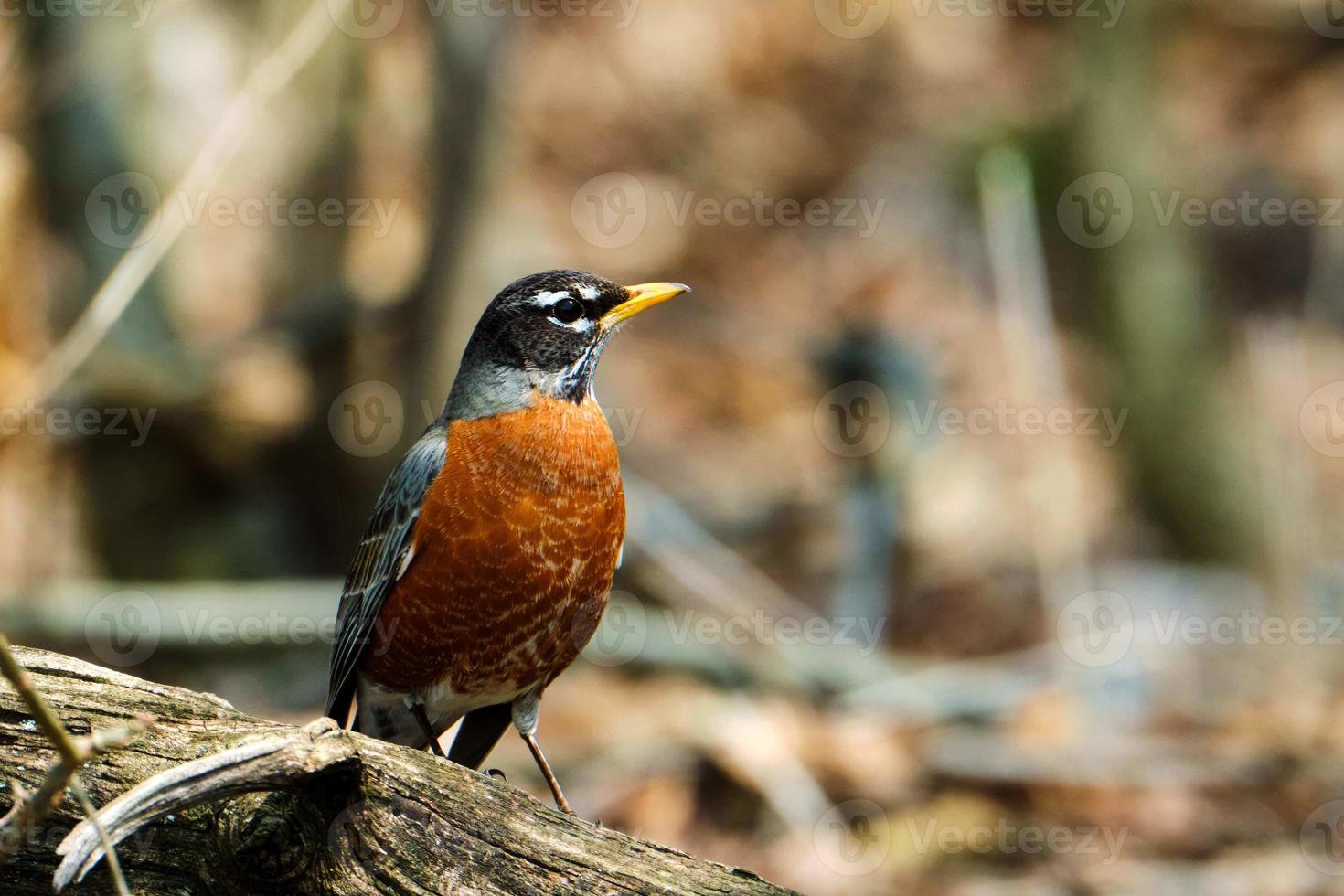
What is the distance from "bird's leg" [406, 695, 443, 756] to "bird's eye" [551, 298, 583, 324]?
1.31 metres

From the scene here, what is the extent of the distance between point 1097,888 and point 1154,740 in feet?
4.49

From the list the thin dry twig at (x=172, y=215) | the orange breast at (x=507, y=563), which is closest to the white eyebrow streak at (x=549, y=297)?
the orange breast at (x=507, y=563)

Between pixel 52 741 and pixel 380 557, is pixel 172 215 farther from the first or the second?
pixel 52 741

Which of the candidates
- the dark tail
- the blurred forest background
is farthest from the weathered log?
the blurred forest background

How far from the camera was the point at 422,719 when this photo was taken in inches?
167

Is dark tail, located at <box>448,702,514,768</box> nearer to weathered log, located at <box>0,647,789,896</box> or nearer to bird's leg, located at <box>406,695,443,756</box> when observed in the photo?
bird's leg, located at <box>406,695,443,756</box>

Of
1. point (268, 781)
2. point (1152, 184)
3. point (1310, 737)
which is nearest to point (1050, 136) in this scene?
point (1152, 184)

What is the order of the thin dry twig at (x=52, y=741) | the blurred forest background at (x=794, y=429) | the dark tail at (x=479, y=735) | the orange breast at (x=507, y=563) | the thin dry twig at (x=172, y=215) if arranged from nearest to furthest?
the thin dry twig at (x=52, y=741) → the orange breast at (x=507, y=563) → the thin dry twig at (x=172, y=215) → the dark tail at (x=479, y=735) → the blurred forest background at (x=794, y=429)

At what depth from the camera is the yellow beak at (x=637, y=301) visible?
439 centimetres

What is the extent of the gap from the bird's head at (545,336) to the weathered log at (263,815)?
1607 millimetres

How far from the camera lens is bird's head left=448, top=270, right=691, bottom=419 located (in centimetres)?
436

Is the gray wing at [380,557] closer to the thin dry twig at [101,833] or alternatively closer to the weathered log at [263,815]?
the weathered log at [263,815]

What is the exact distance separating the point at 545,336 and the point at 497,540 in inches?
30.5

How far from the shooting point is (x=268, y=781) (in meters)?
2.63
